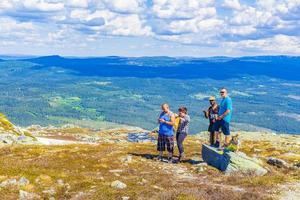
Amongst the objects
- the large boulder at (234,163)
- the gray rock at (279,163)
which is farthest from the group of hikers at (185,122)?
the gray rock at (279,163)

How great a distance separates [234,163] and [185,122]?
4759mm

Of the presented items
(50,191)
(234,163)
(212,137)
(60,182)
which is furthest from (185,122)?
(50,191)

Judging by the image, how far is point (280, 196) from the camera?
2172 centimetres

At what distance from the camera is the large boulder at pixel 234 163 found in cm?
2775

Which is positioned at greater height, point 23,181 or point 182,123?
point 182,123

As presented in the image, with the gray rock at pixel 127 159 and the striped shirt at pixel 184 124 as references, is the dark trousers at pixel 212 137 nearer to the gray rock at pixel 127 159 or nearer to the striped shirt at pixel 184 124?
the striped shirt at pixel 184 124

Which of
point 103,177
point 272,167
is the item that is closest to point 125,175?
point 103,177

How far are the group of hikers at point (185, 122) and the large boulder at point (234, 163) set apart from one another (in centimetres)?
135

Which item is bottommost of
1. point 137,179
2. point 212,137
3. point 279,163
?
point 279,163

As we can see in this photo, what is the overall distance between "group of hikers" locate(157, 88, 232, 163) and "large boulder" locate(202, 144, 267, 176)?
1.35 meters

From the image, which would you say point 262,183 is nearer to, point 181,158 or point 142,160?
point 181,158

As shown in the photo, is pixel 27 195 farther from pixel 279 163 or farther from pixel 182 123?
pixel 279 163

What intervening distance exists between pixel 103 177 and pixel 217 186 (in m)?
6.92

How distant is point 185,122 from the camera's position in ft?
101
